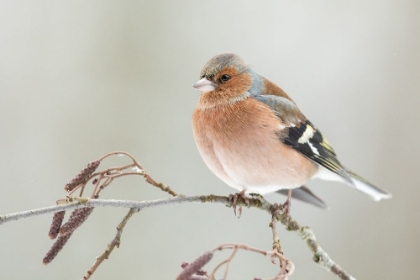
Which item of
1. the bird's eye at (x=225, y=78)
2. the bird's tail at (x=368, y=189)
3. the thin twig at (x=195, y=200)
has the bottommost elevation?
the bird's tail at (x=368, y=189)

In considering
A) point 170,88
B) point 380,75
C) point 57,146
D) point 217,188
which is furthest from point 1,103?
point 380,75

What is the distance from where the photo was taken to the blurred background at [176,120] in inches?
Result: 86.4

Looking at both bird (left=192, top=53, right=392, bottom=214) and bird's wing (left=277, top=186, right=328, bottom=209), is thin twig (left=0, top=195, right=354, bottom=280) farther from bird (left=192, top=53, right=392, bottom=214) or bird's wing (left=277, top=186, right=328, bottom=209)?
bird's wing (left=277, top=186, right=328, bottom=209)

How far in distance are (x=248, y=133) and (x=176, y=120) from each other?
1085mm

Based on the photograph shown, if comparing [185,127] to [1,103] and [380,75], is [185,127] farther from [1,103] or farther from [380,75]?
[380,75]

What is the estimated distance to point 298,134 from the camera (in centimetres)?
132

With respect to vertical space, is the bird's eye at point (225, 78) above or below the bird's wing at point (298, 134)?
above

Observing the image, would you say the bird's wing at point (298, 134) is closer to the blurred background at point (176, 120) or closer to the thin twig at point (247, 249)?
the thin twig at point (247, 249)

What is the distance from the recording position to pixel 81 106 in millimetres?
2291

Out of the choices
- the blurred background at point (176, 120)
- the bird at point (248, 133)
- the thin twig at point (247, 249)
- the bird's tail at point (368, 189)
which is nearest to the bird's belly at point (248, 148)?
the bird at point (248, 133)

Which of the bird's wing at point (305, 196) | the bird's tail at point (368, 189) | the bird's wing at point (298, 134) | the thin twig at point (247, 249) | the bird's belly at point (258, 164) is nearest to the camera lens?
the thin twig at point (247, 249)

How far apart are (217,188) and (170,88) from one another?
505 mm

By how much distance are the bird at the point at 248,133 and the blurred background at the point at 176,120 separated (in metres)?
0.92

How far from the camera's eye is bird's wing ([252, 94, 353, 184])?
1.29 metres
